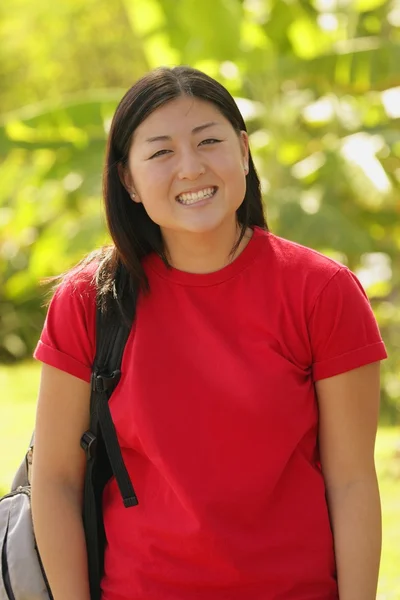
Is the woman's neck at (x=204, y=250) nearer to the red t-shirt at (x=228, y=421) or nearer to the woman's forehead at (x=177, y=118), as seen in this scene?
the red t-shirt at (x=228, y=421)

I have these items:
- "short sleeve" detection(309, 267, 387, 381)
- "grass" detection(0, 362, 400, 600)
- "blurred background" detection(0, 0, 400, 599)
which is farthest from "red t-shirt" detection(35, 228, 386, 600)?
"blurred background" detection(0, 0, 400, 599)

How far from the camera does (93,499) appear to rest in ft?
7.84

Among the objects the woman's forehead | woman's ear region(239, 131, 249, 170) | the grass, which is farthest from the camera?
the grass

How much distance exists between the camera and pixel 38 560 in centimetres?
240

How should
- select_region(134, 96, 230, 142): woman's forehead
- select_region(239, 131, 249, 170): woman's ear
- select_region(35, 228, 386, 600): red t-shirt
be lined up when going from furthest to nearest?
1. select_region(239, 131, 249, 170): woman's ear
2. select_region(134, 96, 230, 142): woman's forehead
3. select_region(35, 228, 386, 600): red t-shirt

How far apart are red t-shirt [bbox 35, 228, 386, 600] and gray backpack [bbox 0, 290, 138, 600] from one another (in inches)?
1.0

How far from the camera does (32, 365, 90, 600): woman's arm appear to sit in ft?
7.67

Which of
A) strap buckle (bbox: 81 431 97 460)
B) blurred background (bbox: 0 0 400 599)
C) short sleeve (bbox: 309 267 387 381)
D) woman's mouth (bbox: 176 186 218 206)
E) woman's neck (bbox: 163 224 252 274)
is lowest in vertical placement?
strap buckle (bbox: 81 431 97 460)

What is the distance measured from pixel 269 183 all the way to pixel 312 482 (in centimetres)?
621

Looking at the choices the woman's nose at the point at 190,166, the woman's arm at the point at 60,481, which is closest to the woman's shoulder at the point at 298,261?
the woman's nose at the point at 190,166

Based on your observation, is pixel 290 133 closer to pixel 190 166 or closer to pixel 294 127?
pixel 294 127

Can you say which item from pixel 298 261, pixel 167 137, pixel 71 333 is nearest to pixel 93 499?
pixel 71 333

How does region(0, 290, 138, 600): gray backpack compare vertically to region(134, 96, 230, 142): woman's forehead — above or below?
below

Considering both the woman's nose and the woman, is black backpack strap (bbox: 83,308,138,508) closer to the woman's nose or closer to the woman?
the woman
